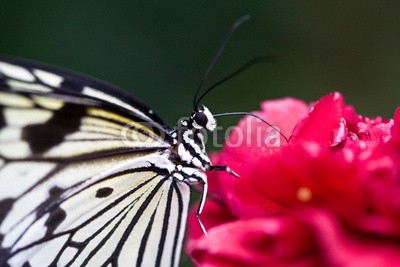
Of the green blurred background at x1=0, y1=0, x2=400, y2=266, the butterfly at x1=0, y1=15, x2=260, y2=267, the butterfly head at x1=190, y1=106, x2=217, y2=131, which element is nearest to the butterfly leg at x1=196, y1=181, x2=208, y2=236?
the butterfly at x1=0, y1=15, x2=260, y2=267

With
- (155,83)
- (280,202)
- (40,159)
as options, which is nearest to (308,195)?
(280,202)

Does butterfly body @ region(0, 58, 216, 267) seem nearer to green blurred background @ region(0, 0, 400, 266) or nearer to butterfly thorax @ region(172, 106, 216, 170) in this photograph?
butterfly thorax @ region(172, 106, 216, 170)

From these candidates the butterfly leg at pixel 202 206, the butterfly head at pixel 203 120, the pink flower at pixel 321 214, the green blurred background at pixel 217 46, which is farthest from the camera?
the green blurred background at pixel 217 46

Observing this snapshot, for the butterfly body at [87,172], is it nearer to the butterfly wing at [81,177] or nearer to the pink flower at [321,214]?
the butterfly wing at [81,177]

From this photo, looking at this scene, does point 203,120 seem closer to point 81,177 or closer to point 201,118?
point 201,118

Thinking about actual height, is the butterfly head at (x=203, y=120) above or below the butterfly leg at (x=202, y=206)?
above

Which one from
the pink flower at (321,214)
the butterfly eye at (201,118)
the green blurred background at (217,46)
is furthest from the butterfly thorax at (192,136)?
the green blurred background at (217,46)

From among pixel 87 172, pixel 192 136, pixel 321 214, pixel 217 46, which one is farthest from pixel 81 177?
pixel 217 46

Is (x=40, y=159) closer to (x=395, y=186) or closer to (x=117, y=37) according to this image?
(x=395, y=186)
